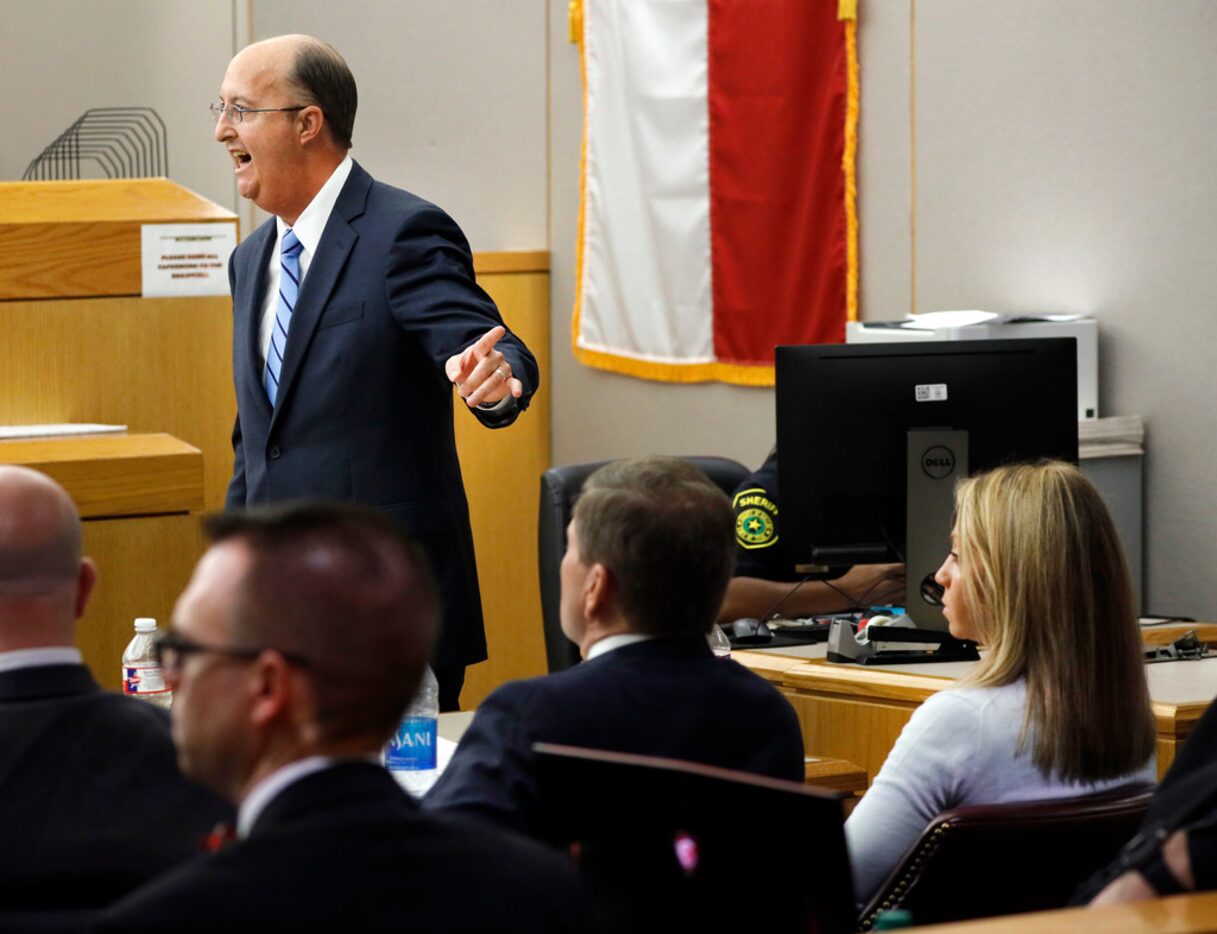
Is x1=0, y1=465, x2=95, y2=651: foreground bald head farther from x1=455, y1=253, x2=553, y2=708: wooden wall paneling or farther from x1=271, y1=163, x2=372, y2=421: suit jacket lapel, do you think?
x1=455, y1=253, x2=553, y2=708: wooden wall paneling

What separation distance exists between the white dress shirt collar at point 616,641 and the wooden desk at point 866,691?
100cm

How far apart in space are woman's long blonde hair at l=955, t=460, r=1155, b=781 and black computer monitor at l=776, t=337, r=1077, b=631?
0.89m

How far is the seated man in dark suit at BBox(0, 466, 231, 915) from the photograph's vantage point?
148 cm

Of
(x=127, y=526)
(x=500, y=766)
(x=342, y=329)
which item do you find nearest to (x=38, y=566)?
(x=500, y=766)

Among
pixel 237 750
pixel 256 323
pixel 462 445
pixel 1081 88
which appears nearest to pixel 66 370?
pixel 256 323

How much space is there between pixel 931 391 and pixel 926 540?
0.88 feet

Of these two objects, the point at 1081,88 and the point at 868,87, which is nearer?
the point at 1081,88

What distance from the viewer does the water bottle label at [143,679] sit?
264 centimetres

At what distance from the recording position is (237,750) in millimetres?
1243

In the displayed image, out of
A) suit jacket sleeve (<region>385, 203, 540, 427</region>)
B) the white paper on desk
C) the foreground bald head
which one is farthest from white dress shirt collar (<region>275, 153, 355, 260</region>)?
the foreground bald head

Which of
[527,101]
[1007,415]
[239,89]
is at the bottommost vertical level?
[1007,415]

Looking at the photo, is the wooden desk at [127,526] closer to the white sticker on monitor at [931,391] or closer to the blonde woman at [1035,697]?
the white sticker on monitor at [931,391]

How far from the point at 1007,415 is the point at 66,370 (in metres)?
Answer: 2.12

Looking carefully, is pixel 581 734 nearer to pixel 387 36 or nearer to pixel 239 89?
pixel 239 89
